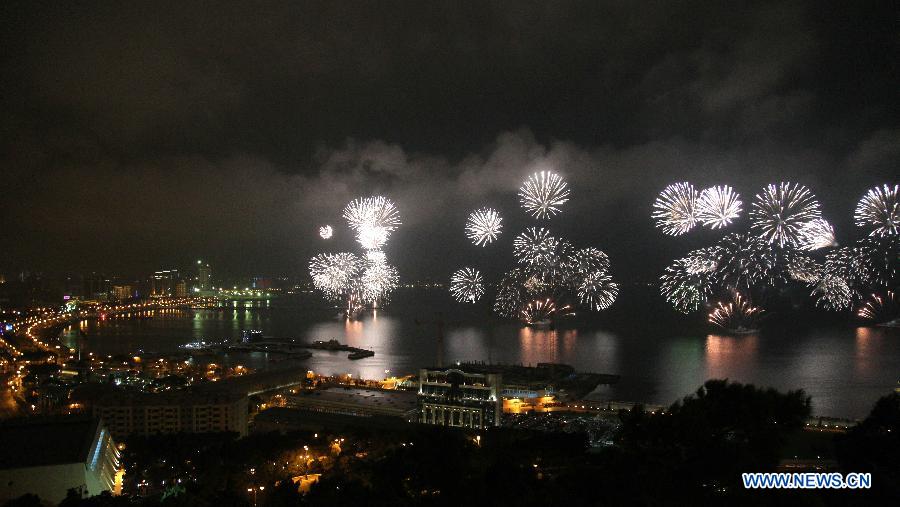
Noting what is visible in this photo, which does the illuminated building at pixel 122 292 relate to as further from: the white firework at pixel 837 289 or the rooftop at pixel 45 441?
the rooftop at pixel 45 441

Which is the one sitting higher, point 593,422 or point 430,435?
point 430,435

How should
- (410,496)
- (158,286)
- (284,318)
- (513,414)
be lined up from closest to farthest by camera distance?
(410,496), (513,414), (284,318), (158,286)

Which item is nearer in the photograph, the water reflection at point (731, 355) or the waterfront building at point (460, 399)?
the waterfront building at point (460, 399)

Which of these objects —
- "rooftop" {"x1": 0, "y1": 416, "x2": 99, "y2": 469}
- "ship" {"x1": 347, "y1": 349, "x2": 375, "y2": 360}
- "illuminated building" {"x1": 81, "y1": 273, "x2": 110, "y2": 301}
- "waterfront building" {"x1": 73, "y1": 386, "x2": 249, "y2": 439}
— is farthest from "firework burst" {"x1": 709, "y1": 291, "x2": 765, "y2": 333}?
"illuminated building" {"x1": 81, "y1": 273, "x2": 110, "y2": 301}

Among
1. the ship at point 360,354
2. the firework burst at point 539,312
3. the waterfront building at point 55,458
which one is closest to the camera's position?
the waterfront building at point 55,458

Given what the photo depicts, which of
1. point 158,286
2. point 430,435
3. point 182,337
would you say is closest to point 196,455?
point 430,435

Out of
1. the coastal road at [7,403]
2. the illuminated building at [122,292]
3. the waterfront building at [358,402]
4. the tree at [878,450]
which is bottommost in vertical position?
the coastal road at [7,403]

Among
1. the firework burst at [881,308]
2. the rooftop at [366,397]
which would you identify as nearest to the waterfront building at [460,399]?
the rooftop at [366,397]

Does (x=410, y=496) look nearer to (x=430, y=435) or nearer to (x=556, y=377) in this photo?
(x=430, y=435)
